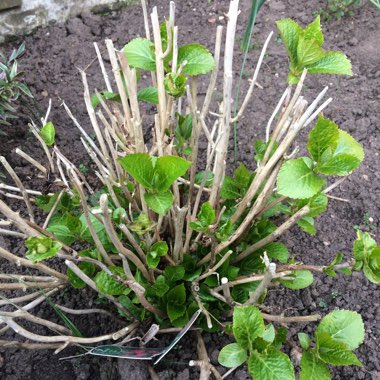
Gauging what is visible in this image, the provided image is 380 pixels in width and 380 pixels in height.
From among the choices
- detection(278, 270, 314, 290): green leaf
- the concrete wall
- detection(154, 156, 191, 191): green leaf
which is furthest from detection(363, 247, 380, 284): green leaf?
the concrete wall

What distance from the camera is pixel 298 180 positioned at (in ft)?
2.51

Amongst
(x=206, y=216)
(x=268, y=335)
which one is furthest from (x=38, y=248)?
(x=268, y=335)

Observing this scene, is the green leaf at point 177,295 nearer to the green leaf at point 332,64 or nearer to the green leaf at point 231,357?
the green leaf at point 231,357

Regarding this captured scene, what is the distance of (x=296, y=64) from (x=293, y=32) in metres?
0.06

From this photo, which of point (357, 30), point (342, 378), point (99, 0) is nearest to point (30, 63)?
point (99, 0)

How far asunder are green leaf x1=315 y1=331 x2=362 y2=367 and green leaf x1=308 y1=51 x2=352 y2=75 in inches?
18.4

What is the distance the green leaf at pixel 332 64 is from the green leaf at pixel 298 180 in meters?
0.17

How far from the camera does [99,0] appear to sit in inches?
76.3

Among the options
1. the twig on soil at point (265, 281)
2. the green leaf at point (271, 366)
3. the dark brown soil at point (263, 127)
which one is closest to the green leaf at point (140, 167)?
the twig on soil at point (265, 281)

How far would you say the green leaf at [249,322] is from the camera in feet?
2.54

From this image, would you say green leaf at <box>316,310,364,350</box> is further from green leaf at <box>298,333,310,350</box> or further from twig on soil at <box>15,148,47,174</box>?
twig on soil at <box>15,148,47,174</box>

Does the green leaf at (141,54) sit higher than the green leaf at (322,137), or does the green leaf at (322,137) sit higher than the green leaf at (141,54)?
the green leaf at (141,54)

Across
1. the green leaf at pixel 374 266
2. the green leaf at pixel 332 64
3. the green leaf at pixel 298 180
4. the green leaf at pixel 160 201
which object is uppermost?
the green leaf at pixel 332 64

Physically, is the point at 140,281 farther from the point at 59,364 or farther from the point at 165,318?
the point at 59,364
